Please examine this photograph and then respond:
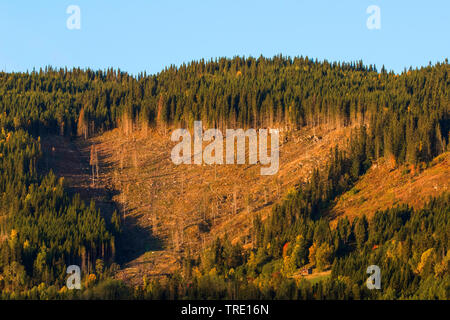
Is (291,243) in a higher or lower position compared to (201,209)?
lower

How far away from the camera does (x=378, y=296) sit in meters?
137

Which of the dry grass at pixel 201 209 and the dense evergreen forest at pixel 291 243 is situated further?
the dry grass at pixel 201 209

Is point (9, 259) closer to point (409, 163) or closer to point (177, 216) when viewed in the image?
point (177, 216)

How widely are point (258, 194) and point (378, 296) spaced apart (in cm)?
5676

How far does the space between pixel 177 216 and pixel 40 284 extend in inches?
1462

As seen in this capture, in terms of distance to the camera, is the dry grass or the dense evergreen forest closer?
the dense evergreen forest

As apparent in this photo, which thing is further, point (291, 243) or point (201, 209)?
point (201, 209)

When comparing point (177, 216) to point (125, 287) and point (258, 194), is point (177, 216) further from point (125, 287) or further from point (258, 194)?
point (125, 287)

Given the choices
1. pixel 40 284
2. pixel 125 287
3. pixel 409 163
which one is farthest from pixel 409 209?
pixel 40 284
